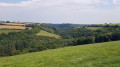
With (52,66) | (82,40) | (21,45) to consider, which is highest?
(52,66)

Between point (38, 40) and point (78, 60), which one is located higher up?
point (78, 60)

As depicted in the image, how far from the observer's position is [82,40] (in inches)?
3004

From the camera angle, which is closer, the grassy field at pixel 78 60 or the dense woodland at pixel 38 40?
the grassy field at pixel 78 60

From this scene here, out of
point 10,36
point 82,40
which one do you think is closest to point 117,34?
point 82,40

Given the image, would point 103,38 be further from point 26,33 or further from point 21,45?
point 26,33

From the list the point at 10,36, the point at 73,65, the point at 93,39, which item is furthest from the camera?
the point at 10,36

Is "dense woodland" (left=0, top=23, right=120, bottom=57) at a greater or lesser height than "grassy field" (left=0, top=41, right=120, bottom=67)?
lesser

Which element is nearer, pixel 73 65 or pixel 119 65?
pixel 119 65

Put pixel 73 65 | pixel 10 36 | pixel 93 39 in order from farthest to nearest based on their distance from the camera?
1. pixel 10 36
2. pixel 93 39
3. pixel 73 65

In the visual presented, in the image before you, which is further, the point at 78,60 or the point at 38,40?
the point at 38,40

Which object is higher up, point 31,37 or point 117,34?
point 117,34

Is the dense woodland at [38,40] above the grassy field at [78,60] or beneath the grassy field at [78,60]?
beneath

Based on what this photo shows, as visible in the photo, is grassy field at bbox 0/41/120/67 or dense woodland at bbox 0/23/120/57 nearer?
grassy field at bbox 0/41/120/67

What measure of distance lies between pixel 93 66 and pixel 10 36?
423 feet
